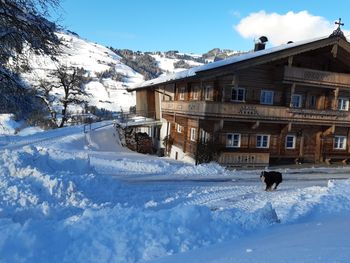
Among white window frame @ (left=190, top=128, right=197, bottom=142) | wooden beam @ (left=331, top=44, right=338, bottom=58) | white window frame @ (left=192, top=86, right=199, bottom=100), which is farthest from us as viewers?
white window frame @ (left=192, top=86, right=199, bottom=100)

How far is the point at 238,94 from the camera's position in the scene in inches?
1164

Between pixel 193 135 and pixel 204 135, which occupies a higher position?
pixel 204 135

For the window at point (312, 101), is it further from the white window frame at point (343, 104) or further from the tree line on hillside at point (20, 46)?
the tree line on hillside at point (20, 46)

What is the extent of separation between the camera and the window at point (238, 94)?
29.4 meters

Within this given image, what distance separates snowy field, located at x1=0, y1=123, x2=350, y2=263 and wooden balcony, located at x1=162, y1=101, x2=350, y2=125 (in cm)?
612

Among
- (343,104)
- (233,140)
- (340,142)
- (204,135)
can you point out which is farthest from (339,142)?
(204,135)

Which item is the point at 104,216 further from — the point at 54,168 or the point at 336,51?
the point at 336,51

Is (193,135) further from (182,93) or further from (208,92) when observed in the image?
(182,93)

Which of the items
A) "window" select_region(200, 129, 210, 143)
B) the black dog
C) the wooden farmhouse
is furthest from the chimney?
the black dog

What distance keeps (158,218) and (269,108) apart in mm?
20632

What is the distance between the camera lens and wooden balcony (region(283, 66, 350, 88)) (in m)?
28.6

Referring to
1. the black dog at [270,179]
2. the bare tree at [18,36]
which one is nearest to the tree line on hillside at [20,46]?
the bare tree at [18,36]

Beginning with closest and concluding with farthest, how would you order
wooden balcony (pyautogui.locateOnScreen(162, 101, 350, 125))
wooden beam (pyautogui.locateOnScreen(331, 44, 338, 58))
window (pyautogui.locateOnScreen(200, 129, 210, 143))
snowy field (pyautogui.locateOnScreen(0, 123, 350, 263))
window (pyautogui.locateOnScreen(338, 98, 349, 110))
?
snowy field (pyautogui.locateOnScreen(0, 123, 350, 263)), wooden balcony (pyautogui.locateOnScreen(162, 101, 350, 125)), window (pyautogui.locateOnScreen(200, 129, 210, 143)), wooden beam (pyautogui.locateOnScreen(331, 44, 338, 58)), window (pyautogui.locateOnScreen(338, 98, 349, 110))

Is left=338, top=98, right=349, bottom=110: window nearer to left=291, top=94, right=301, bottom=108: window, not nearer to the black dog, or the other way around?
left=291, top=94, right=301, bottom=108: window
